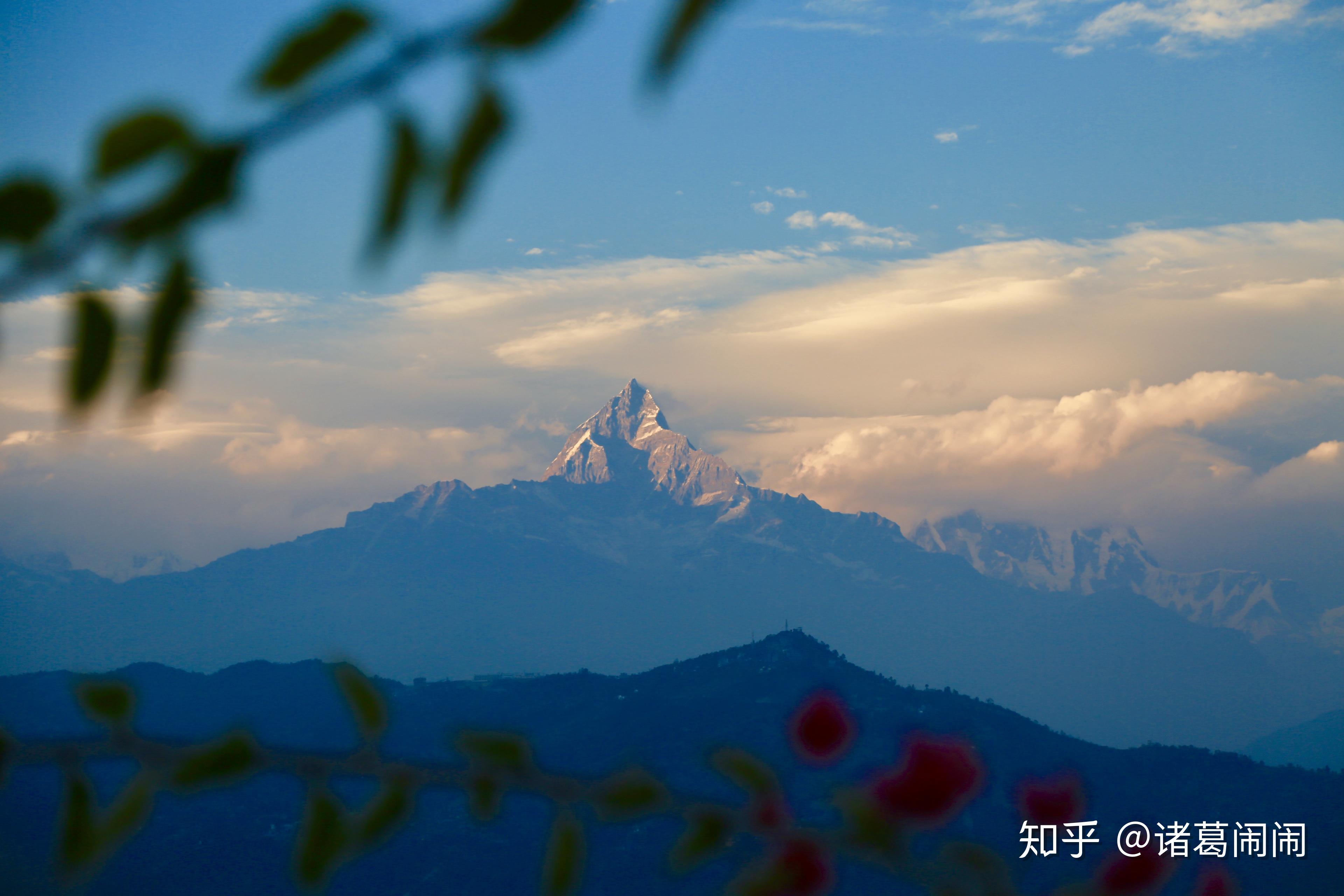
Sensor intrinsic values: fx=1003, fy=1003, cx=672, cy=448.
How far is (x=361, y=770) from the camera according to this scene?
1.17 meters

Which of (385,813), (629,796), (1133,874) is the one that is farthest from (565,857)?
(1133,874)

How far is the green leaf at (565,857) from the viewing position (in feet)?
4.26

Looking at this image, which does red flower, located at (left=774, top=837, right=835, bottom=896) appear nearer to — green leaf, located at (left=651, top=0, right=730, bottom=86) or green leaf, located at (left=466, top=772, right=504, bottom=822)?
green leaf, located at (left=466, top=772, right=504, bottom=822)

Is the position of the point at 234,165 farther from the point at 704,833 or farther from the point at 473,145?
the point at 704,833

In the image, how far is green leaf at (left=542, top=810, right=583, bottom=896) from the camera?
4.26ft

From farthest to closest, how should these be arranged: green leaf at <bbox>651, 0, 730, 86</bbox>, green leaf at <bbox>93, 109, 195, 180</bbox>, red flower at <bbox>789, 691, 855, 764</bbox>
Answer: red flower at <bbox>789, 691, 855, 764</bbox> → green leaf at <bbox>93, 109, 195, 180</bbox> → green leaf at <bbox>651, 0, 730, 86</bbox>

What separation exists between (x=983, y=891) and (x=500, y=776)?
63cm

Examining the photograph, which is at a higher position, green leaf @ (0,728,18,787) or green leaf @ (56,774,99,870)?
green leaf @ (0,728,18,787)

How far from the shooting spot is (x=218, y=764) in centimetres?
117

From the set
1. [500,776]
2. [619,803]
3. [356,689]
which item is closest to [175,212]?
[356,689]

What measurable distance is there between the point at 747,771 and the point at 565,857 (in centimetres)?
26

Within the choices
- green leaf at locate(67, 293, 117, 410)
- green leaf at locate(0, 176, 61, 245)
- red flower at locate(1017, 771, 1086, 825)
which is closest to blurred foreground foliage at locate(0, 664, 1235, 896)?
red flower at locate(1017, 771, 1086, 825)

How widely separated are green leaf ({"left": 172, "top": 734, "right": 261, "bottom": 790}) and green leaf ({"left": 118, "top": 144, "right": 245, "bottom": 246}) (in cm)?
61

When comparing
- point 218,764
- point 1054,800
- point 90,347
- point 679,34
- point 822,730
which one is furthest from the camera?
point 1054,800
